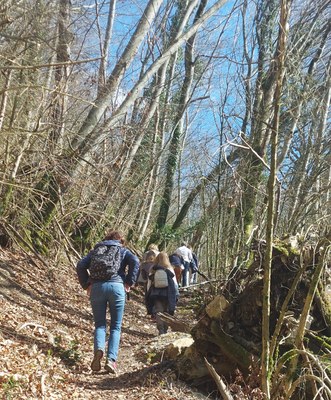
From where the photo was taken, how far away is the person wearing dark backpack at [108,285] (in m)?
6.28

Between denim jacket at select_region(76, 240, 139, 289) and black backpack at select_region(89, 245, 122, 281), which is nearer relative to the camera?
black backpack at select_region(89, 245, 122, 281)

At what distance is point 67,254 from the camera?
12.1 metres

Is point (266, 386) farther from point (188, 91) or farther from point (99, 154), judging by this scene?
point (188, 91)

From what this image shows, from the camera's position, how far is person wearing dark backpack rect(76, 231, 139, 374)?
20.6 feet

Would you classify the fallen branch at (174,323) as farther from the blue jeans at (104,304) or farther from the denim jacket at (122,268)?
the blue jeans at (104,304)

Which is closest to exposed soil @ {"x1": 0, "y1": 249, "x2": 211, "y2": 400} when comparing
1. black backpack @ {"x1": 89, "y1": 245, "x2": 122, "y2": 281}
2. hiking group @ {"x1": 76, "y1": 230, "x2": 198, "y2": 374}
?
hiking group @ {"x1": 76, "y1": 230, "x2": 198, "y2": 374}

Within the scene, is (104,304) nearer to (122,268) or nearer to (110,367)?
(122,268)

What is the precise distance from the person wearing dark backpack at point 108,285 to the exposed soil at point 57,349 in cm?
34

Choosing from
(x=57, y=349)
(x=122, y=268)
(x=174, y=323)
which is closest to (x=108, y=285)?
(x=122, y=268)

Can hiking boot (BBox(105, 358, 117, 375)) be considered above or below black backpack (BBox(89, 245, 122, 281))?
below

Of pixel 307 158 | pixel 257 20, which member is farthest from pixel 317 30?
pixel 307 158

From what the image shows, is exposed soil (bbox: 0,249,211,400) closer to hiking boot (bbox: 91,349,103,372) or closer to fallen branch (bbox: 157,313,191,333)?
hiking boot (bbox: 91,349,103,372)

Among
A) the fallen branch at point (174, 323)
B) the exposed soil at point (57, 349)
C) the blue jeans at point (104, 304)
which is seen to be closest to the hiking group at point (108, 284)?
the blue jeans at point (104, 304)

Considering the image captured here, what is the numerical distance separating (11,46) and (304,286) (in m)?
6.50
